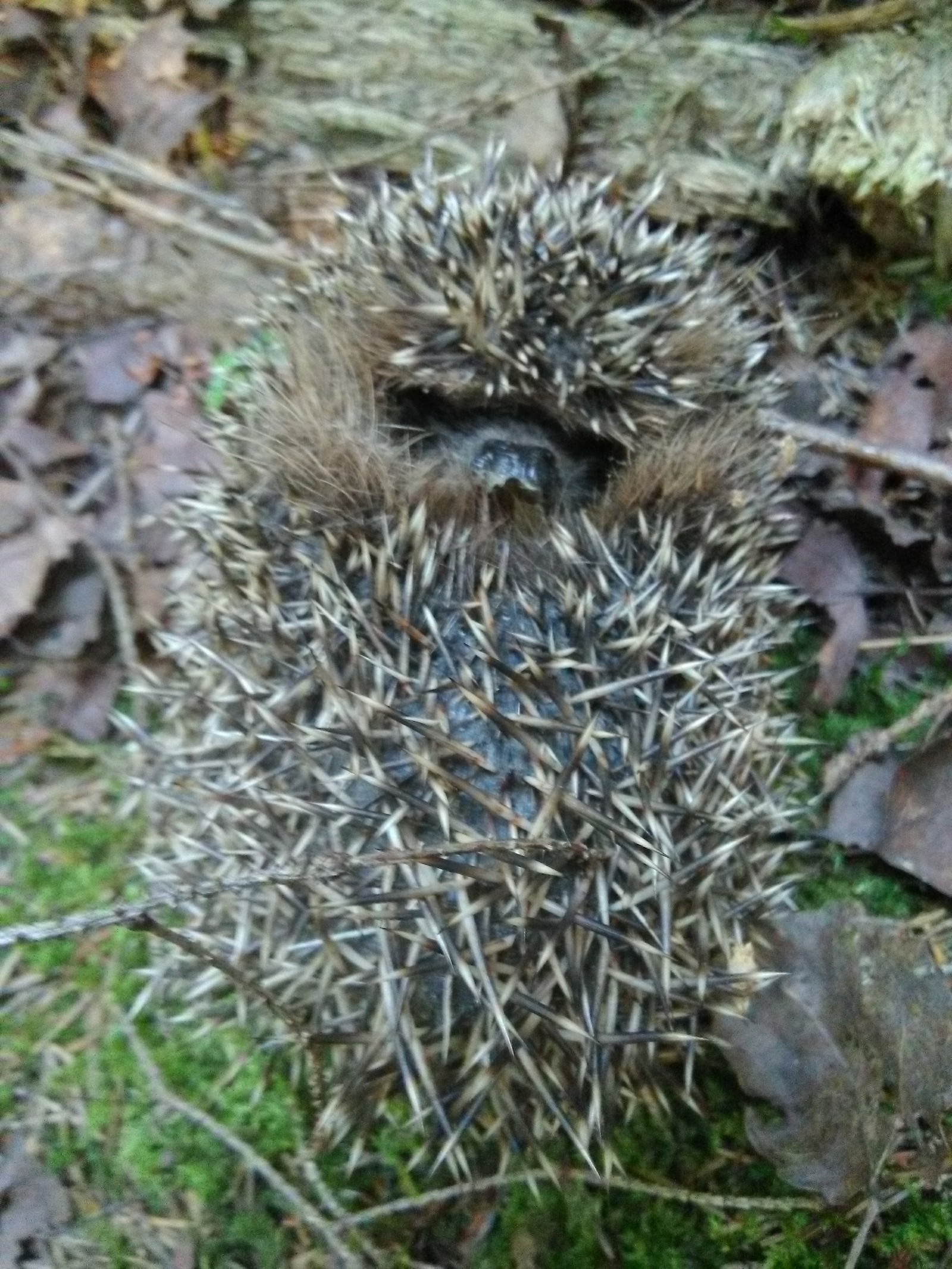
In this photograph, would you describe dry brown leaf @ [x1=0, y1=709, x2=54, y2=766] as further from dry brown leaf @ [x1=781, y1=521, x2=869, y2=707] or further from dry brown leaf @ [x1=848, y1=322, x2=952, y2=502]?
dry brown leaf @ [x1=848, y1=322, x2=952, y2=502]

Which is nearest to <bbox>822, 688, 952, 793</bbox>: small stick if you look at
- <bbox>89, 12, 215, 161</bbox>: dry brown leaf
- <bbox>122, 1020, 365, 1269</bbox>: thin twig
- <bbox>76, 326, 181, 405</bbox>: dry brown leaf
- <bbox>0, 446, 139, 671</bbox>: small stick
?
<bbox>122, 1020, 365, 1269</bbox>: thin twig

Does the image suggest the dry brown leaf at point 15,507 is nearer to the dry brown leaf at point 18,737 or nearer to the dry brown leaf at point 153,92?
the dry brown leaf at point 18,737

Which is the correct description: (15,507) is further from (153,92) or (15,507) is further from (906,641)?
(906,641)

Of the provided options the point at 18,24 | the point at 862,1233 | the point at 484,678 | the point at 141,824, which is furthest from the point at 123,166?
the point at 862,1233

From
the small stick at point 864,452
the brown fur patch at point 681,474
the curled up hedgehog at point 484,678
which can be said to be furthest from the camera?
the small stick at point 864,452

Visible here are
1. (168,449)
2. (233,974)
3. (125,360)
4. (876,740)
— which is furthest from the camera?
(125,360)

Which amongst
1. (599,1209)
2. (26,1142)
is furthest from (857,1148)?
(26,1142)

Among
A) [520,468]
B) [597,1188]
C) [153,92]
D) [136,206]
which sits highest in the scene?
[153,92]

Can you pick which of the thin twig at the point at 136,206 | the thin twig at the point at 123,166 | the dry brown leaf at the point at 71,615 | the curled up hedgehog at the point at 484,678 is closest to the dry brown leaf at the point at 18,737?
the dry brown leaf at the point at 71,615
